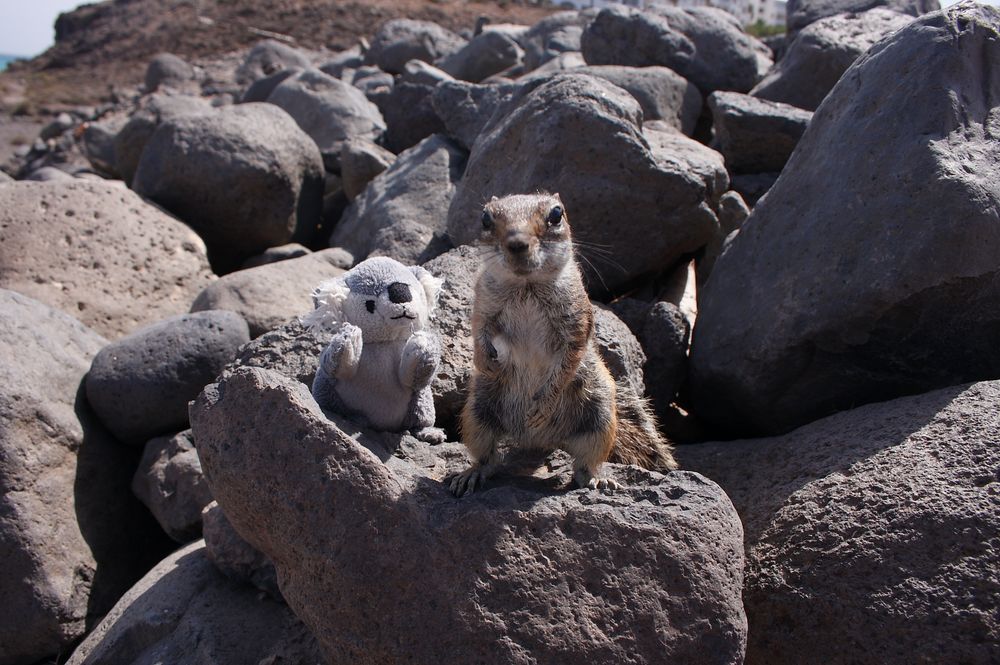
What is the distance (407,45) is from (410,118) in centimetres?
696

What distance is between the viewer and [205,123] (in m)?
7.85

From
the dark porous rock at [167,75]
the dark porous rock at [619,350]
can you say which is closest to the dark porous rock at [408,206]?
the dark porous rock at [619,350]

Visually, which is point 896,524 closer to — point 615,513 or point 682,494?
point 682,494

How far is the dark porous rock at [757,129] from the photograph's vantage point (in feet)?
23.3

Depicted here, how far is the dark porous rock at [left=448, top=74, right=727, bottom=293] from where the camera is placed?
5.63 metres

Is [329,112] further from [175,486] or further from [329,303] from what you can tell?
[329,303]

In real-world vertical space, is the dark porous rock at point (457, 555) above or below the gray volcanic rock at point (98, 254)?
above

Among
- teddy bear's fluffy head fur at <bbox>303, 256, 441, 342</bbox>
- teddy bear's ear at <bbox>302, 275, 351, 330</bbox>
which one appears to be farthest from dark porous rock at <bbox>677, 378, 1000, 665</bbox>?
teddy bear's ear at <bbox>302, 275, 351, 330</bbox>

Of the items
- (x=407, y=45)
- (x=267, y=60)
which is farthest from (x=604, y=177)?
(x=267, y=60)

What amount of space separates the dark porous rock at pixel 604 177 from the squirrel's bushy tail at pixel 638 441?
53.2 inches

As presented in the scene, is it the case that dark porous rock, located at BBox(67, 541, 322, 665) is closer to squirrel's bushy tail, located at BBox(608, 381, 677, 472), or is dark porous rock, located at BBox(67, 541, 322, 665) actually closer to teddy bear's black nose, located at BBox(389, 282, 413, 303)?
teddy bear's black nose, located at BBox(389, 282, 413, 303)

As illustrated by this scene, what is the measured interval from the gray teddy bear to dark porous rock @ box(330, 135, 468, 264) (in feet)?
8.58

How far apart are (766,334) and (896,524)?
1444mm

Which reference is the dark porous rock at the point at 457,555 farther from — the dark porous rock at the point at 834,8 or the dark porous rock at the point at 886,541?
the dark porous rock at the point at 834,8
